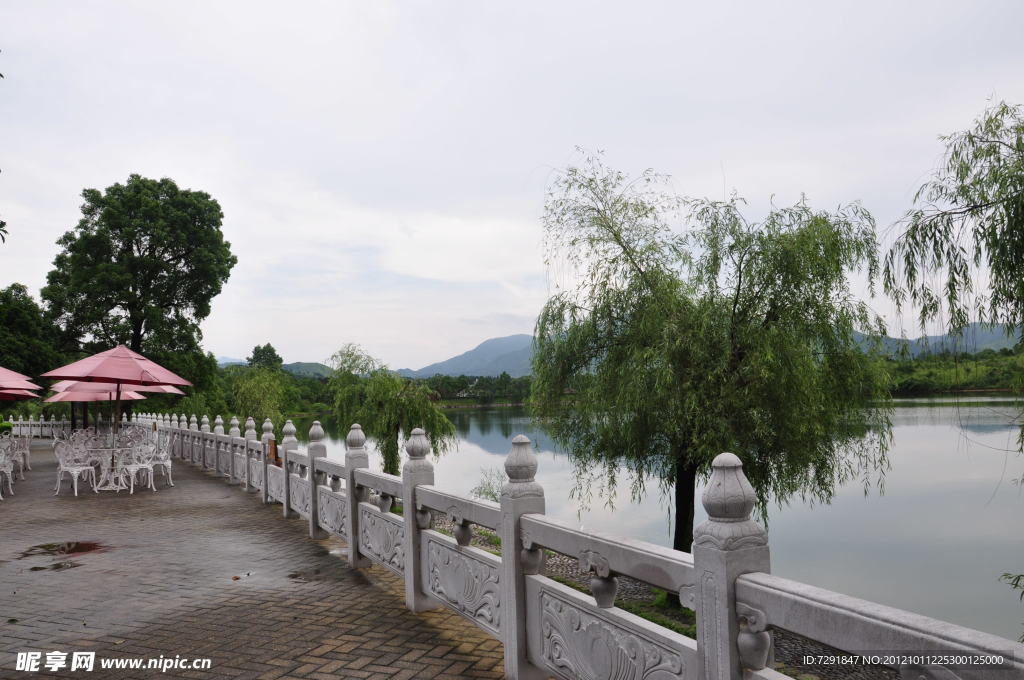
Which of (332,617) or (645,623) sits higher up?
(645,623)

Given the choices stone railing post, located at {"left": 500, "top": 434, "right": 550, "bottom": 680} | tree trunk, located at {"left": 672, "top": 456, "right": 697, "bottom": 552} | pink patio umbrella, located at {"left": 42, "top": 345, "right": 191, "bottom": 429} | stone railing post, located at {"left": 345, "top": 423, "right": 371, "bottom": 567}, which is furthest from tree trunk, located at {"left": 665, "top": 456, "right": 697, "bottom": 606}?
pink patio umbrella, located at {"left": 42, "top": 345, "right": 191, "bottom": 429}

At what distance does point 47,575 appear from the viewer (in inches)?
276

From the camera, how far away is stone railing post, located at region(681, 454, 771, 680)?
2.53m

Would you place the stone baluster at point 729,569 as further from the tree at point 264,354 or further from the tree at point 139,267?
the tree at point 264,354

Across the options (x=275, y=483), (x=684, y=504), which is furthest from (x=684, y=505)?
(x=275, y=483)

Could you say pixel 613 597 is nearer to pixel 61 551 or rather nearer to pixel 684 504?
pixel 61 551

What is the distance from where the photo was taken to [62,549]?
328 inches

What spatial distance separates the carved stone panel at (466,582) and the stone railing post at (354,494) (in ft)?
6.17

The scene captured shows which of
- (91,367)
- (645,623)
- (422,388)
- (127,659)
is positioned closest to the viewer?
(645,623)

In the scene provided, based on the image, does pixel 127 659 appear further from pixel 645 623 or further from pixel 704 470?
pixel 704 470

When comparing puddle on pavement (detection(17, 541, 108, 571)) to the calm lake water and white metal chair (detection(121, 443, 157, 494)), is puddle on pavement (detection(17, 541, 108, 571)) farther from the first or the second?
the calm lake water

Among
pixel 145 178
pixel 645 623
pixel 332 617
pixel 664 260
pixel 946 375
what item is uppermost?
pixel 145 178

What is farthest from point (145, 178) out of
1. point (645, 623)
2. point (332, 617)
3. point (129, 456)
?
point (645, 623)

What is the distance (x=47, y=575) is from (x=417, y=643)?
447 centimetres
